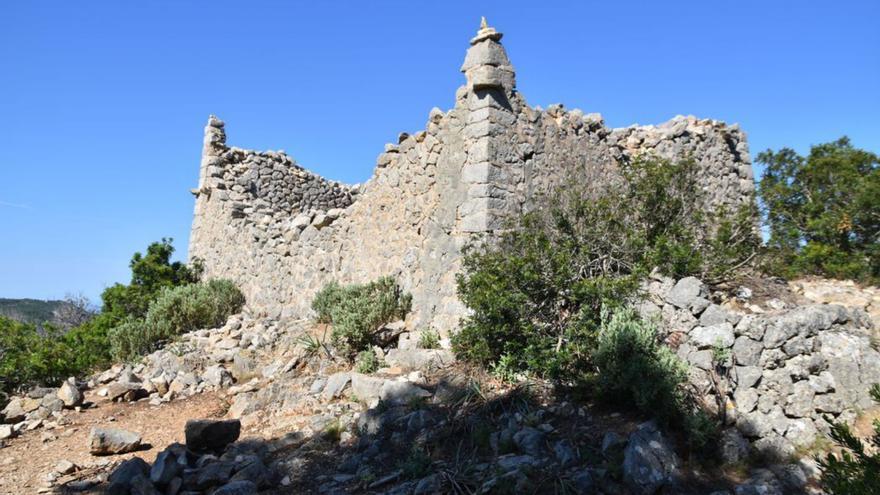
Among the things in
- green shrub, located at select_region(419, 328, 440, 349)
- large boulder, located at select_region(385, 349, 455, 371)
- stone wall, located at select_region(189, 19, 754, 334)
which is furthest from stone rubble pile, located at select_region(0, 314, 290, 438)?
green shrub, located at select_region(419, 328, 440, 349)

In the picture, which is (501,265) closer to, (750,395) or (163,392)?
(750,395)

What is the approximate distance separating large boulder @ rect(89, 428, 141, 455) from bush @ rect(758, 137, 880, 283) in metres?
7.14

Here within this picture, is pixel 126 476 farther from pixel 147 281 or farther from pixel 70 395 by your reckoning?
pixel 147 281

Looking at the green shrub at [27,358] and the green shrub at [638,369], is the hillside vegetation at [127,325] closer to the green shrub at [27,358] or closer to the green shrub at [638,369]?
the green shrub at [27,358]

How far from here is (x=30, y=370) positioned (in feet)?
28.6

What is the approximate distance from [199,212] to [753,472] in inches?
514

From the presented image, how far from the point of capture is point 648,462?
4.25 m

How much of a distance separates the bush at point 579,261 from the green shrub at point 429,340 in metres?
0.56

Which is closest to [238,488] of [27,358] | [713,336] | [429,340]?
[429,340]

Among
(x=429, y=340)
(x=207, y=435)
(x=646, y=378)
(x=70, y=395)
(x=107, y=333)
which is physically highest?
(x=107, y=333)

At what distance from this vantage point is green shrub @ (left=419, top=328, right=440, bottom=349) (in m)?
7.24

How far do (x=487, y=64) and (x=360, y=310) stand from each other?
3679 millimetres

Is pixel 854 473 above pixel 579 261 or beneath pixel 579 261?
beneath

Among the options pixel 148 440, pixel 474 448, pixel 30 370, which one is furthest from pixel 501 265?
pixel 30 370
